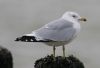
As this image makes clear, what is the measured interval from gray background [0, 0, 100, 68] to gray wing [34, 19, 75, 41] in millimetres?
3482

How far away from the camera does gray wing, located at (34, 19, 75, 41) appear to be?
307cm

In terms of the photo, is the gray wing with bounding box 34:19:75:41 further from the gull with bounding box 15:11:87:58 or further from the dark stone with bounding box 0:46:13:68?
the dark stone with bounding box 0:46:13:68

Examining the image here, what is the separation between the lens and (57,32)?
317 centimetres

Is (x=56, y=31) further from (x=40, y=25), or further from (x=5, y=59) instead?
(x=40, y=25)

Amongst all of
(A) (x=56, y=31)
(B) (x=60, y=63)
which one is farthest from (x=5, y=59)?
(A) (x=56, y=31)

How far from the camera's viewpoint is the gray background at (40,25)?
7508 mm

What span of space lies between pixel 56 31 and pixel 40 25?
19.0 ft

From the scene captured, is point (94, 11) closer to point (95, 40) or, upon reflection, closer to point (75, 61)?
point (95, 40)

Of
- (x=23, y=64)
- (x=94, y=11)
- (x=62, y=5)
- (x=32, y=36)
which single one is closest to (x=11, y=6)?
(x=62, y=5)

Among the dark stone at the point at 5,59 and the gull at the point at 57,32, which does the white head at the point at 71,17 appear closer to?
the gull at the point at 57,32

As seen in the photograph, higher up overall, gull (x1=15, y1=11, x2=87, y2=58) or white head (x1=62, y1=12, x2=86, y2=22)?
white head (x1=62, y1=12, x2=86, y2=22)

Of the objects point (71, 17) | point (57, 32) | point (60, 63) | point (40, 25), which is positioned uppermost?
point (40, 25)

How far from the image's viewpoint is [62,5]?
34.0ft

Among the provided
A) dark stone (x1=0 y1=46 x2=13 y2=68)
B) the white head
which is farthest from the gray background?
dark stone (x1=0 y1=46 x2=13 y2=68)
